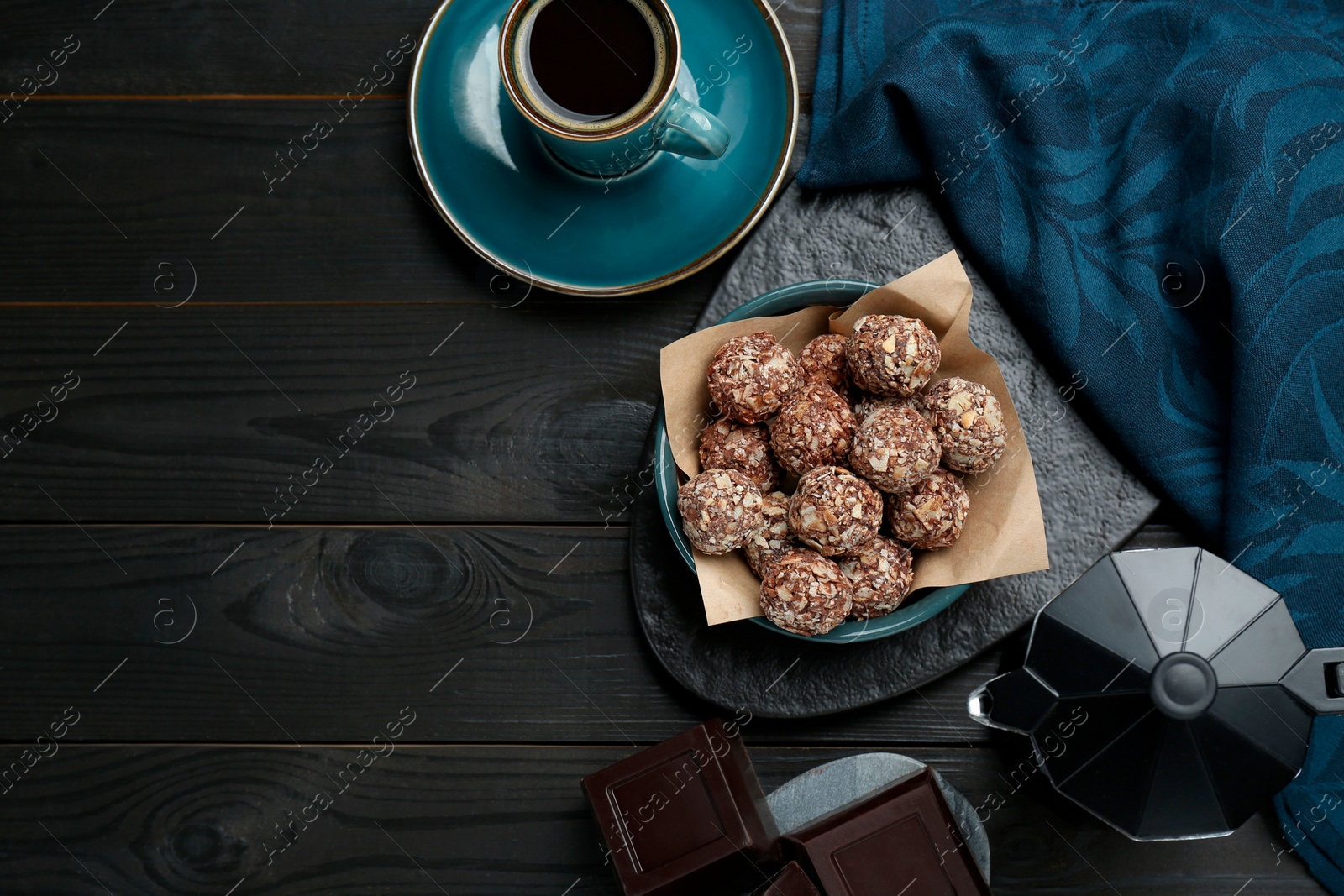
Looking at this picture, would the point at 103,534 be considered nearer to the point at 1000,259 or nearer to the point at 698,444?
the point at 698,444

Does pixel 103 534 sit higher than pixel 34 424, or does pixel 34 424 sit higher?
pixel 34 424

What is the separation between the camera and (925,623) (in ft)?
2.79

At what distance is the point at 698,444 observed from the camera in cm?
80

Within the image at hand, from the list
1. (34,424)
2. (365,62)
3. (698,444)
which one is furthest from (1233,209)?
(34,424)

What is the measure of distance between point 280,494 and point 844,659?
0.61 m

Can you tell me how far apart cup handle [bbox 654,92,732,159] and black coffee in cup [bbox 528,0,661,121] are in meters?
0.03

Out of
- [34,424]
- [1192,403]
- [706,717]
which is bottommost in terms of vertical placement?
[706,717]

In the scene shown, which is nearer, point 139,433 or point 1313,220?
point 1313,220

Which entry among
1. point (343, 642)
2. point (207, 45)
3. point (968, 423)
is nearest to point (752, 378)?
point (968, 423)

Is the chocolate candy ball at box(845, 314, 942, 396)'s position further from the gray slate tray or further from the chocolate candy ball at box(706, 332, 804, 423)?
the gray slate tray

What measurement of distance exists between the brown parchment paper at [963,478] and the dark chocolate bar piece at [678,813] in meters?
0.15

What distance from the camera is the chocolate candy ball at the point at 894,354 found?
71 cm

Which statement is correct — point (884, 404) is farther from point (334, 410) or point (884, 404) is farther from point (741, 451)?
point (334, 410)

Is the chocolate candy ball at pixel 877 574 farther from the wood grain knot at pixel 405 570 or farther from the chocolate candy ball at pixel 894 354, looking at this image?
the wood grain knot at pixel 405 570
